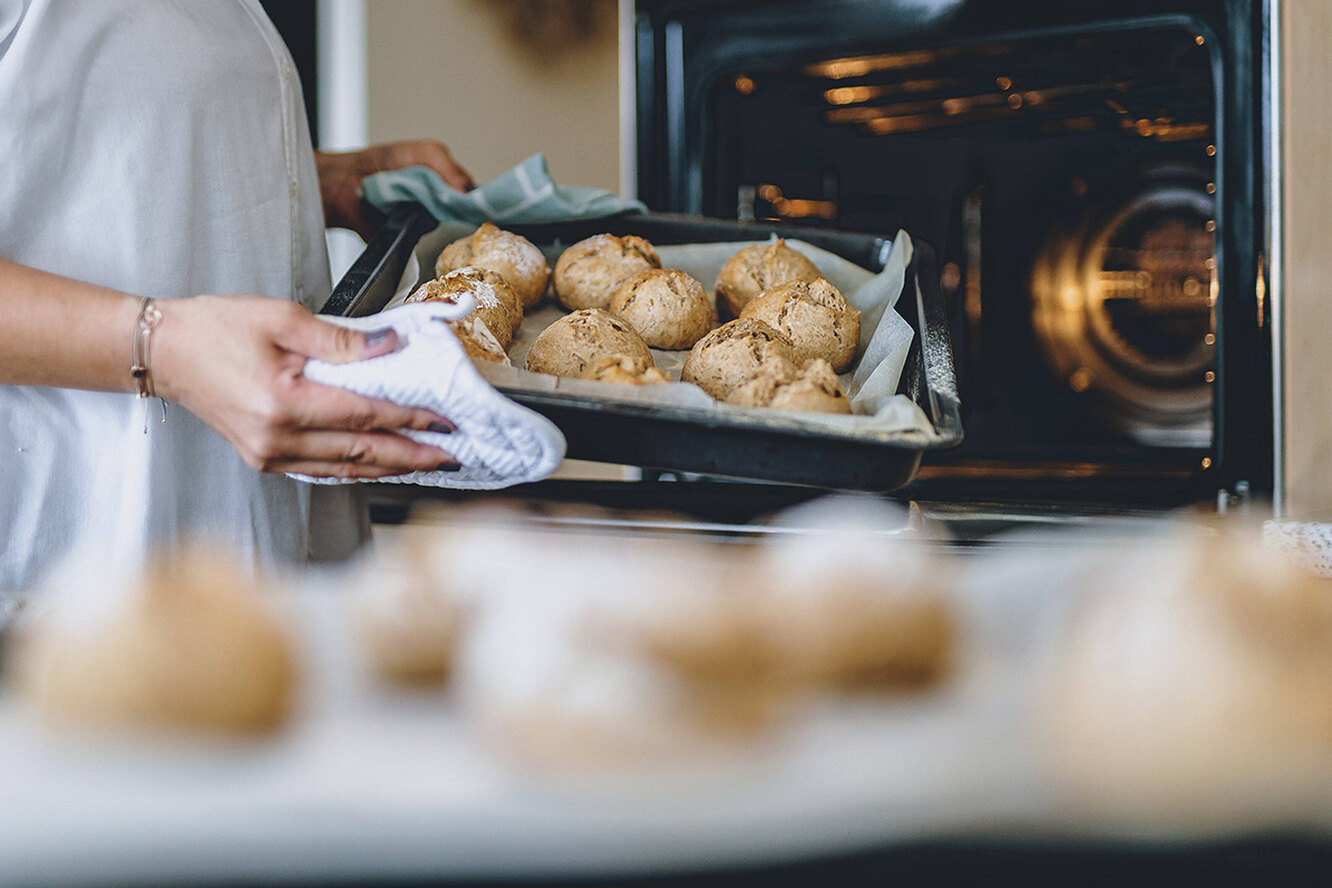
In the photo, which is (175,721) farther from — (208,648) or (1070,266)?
(1070,266)

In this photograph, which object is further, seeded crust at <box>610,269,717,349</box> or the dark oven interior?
the dark oven interior

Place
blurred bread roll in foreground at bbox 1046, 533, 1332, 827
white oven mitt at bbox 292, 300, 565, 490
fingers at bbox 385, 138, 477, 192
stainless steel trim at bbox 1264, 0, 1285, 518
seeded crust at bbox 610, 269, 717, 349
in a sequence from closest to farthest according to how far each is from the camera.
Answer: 1. blurred bread roll in foreground at bbox 1046, 533, 1332, 827
2. white oven mitt at bbox 292, 300, 565, 490
3. seeded crust at bbox 610, 269, 717, 349
4. stainless steel trim at bbox 1264, 0, 1285, 518
5. fingers at bbox 385, 138, 477, 192

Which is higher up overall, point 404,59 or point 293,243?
point 404,59

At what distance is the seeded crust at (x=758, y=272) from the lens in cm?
104

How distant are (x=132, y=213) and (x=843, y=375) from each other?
646 millimetres

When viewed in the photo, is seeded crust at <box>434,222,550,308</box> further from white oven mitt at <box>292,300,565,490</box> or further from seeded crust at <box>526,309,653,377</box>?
white oven mitt at <box>292,300,565,490</box>

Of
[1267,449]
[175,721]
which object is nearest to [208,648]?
[175,721]

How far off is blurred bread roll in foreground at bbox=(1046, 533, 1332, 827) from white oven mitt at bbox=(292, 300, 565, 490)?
40cm

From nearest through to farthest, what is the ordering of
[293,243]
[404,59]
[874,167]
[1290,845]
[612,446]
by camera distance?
[1290,845]
[612,446]
[293,243]
[874,167]
[404,59]

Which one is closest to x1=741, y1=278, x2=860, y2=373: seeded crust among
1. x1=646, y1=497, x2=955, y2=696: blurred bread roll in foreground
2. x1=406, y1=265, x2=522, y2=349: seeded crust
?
x1=406, y1=265, x2=522, y2=349: seeded crust

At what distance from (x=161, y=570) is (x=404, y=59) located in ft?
7.80

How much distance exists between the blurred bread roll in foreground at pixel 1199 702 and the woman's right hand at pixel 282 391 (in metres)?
0.45

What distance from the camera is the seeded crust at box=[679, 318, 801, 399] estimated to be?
0.82 metres

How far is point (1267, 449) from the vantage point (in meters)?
1.15
